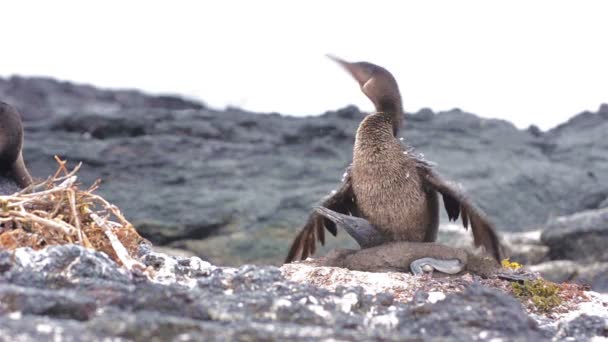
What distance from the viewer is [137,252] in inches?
222

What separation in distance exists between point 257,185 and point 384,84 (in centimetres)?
1088

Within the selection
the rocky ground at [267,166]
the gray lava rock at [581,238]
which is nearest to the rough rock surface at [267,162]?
the rocky ground at [267,166]

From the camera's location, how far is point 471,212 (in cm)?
704

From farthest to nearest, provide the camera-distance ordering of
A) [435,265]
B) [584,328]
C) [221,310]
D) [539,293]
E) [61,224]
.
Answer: [435,265] < [539,293] < [61,224] < [584,328] < [221,310]

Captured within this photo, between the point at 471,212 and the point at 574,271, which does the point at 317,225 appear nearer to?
the point at 471,212

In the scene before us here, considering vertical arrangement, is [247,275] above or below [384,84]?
below

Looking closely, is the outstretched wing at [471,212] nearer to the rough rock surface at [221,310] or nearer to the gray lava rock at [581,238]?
the rough rock surface at [221,310]

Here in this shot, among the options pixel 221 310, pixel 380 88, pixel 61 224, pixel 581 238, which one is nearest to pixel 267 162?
pixel 581 238

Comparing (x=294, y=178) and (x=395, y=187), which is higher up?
(x=395, y=187)

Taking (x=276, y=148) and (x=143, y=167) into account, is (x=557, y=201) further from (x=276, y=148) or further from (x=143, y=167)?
(x=143, y=167)

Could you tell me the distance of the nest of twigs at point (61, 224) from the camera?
483cm

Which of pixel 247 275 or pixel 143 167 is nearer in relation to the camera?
pixel 247 275

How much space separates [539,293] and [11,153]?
486cm

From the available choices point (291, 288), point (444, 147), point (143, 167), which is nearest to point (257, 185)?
point (143, 167)
